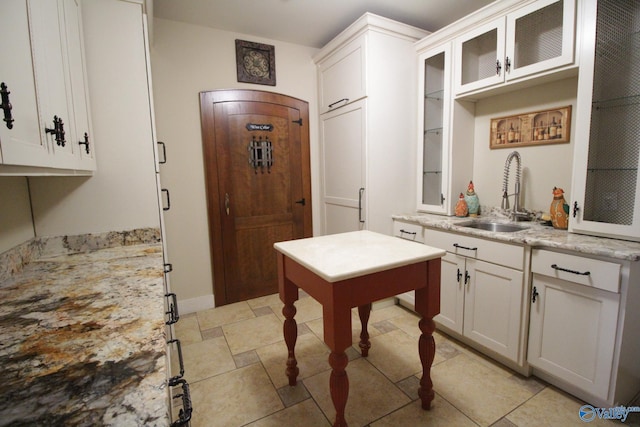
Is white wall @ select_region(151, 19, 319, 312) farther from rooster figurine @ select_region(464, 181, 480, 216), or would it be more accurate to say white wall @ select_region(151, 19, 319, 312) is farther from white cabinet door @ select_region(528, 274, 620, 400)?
white cabinet door @ select_region(528, 274, 620, 400)

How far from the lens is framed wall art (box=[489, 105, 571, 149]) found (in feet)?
6.72

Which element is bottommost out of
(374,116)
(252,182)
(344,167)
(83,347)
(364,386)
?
(364,386)

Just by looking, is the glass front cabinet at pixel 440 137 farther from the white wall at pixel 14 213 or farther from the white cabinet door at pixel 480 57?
the white wall at pixel 14 213

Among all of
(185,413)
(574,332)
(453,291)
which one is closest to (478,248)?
(453,291)

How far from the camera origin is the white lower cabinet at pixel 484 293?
1804 mm

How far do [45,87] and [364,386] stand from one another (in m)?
2.10

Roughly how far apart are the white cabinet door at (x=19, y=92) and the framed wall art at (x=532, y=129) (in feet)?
9.20

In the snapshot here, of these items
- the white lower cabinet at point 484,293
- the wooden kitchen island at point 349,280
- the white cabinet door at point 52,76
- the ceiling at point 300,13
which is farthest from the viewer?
the ceiling at point 300,13

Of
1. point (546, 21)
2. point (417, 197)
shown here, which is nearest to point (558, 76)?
point (546, 21)

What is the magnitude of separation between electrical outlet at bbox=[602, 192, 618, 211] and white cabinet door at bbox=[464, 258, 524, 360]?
1.90 ft

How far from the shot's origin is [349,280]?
125 centimetres

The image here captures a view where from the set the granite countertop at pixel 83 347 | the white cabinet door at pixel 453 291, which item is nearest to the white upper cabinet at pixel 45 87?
the granite countertop at pixel 83 347

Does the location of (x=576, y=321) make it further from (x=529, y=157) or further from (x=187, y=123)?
(x=187, y=123)

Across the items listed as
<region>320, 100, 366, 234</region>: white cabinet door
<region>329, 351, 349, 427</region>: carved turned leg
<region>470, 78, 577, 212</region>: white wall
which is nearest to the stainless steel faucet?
<region>470, 78, 577, 212</region>: white wall
